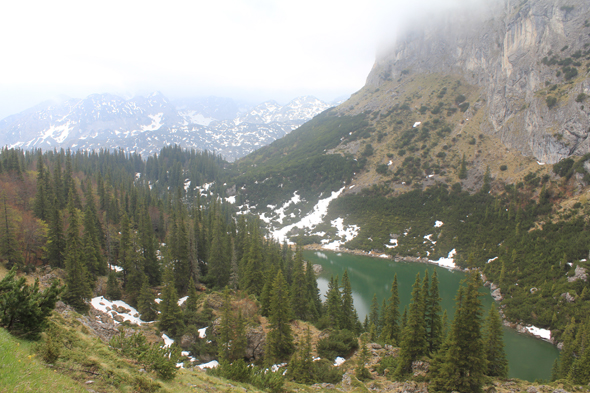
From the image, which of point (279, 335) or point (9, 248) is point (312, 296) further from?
point (9, 248)

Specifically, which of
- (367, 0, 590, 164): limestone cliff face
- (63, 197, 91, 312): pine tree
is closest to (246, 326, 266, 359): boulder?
(63, 197, 91, 312): pine tree

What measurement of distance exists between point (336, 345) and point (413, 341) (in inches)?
304

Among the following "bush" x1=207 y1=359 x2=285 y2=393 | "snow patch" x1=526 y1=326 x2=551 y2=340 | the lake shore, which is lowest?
the lake shore

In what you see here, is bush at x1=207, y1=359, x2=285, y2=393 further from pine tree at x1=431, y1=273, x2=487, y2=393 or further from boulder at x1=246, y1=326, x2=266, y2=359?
pine tree at x1=431, y1=273, x2=487, y2=393

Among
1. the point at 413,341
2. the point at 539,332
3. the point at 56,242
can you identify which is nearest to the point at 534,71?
the point at 539,332

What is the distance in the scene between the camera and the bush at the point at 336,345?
29.0 metres

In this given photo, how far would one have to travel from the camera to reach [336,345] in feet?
97.6

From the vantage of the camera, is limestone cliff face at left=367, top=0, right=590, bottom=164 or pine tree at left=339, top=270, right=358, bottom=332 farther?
limestone cliff face at left=367, top=0, right=590, bottom=164

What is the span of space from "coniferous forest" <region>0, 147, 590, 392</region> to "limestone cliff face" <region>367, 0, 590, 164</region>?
25784 millimetres

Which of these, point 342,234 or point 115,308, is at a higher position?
point 115,308

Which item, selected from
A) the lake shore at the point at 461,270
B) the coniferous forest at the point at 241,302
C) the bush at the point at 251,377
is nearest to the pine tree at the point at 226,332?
the coniferous forest at the point at 241,302

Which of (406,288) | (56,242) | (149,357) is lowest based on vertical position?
(406,288)

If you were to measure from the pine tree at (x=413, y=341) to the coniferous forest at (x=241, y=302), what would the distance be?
3.8 inches

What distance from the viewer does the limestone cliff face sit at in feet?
301
